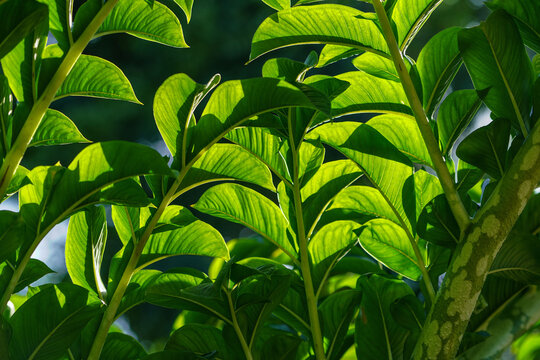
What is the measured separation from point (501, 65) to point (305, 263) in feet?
0.78

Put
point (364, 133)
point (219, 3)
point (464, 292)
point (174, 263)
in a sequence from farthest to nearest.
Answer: point (219, 3) < point (174, 263) < point (364, 133) < point (464, 292)

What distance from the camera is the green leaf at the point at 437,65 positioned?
1.62 ft

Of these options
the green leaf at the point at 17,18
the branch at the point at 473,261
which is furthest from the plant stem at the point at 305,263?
the green leaf at the point at 17,18

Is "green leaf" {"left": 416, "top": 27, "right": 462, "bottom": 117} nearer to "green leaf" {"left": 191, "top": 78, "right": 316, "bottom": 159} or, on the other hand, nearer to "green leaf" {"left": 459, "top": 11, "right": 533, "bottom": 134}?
"green leaf" {"left": 459, "top": 11, "right": 533, "bottom": 134}

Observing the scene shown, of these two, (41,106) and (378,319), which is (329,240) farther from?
(41,106)

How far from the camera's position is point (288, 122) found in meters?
0.48

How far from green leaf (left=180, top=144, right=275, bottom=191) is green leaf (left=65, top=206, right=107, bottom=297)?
10 centimetres

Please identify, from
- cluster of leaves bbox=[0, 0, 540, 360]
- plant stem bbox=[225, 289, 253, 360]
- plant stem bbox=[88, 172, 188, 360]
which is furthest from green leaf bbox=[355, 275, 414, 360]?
plant stem bbox=[88, 172, 188, 360]

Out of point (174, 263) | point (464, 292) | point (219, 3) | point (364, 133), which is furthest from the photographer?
point (219, 3)

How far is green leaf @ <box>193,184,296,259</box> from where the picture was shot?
53 cm

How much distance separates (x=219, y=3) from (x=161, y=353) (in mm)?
3437

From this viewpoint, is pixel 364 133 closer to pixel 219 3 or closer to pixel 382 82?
pixel 382 82

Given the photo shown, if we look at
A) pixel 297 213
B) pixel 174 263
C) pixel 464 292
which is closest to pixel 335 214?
pixel 297 213

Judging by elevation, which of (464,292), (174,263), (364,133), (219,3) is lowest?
(174,263)
